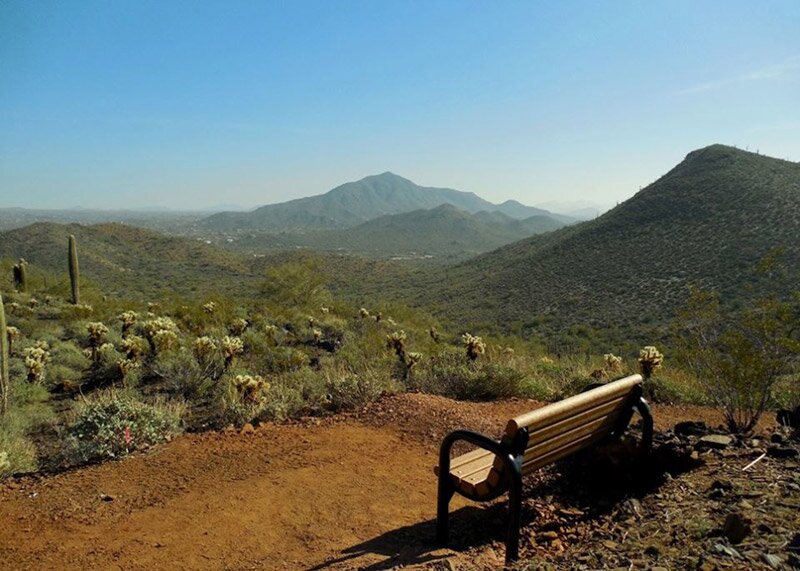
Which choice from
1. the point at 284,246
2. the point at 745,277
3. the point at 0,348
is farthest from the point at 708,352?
the point at 284,246

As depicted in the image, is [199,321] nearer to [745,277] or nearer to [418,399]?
[418,399]

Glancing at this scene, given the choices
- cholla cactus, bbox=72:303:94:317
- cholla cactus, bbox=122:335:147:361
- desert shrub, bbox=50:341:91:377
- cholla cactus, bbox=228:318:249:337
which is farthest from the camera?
cholla cactus, bbox=72:303:94:317

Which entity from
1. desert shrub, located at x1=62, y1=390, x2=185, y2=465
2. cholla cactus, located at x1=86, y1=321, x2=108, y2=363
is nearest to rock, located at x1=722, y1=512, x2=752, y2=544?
desert shrub, located at x1=62, y1=390, x2=185, y2=465

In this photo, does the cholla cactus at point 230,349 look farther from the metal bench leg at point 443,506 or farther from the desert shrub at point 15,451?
the metal bench leg at point 443,506

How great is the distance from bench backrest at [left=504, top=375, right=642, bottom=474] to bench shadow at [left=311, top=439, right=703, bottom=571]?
403 mm

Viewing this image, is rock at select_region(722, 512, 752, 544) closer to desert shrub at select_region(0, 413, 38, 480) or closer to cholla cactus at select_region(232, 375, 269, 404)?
cholla cactus at select_region(232, 375, 269, 404)

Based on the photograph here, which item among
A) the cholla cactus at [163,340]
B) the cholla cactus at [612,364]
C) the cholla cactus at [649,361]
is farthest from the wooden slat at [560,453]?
the cholla cactus at [163,340]

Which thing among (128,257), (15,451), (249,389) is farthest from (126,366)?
(128,257)

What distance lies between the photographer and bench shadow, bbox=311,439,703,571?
366 cm

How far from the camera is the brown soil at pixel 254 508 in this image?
359cm

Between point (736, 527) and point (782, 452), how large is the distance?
162 centimetres

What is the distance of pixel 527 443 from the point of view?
3256 mm

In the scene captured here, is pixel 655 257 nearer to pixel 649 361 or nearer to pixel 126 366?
pixel 649 361

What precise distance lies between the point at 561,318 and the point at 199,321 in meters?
24.6
